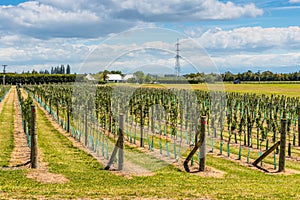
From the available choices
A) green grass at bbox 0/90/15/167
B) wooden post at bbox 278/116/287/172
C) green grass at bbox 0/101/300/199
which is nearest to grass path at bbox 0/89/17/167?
green grass at bbox 0/90/15/167

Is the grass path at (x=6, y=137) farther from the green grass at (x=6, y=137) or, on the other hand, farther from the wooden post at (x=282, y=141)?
the wooden post at (x=282, y=141)

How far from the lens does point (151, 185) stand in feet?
30.6

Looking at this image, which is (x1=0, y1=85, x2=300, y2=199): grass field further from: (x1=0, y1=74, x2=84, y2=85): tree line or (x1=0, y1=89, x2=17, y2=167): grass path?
(x1=0, y1=74, x2=84, y2=85): tree line

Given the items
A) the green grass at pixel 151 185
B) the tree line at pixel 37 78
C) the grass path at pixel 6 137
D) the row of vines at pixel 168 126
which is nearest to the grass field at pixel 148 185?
the green grass at pixel 151 185

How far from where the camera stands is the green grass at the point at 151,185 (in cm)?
840

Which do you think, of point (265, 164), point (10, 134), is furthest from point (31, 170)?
point (10, 134)

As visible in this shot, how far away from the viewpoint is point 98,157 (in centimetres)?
1347

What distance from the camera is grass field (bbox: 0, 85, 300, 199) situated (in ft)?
27.5

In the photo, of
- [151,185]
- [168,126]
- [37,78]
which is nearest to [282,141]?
[151,185]

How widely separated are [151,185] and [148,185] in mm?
66

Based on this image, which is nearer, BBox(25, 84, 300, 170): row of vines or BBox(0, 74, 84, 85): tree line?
BBox(25, 84, 300, 170): row of vines

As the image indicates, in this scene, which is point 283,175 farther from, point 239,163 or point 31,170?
point 31,170

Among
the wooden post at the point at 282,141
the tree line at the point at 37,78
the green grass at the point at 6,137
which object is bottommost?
the green grass at the point at 6,137

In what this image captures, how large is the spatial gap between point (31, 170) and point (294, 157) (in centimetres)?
951
